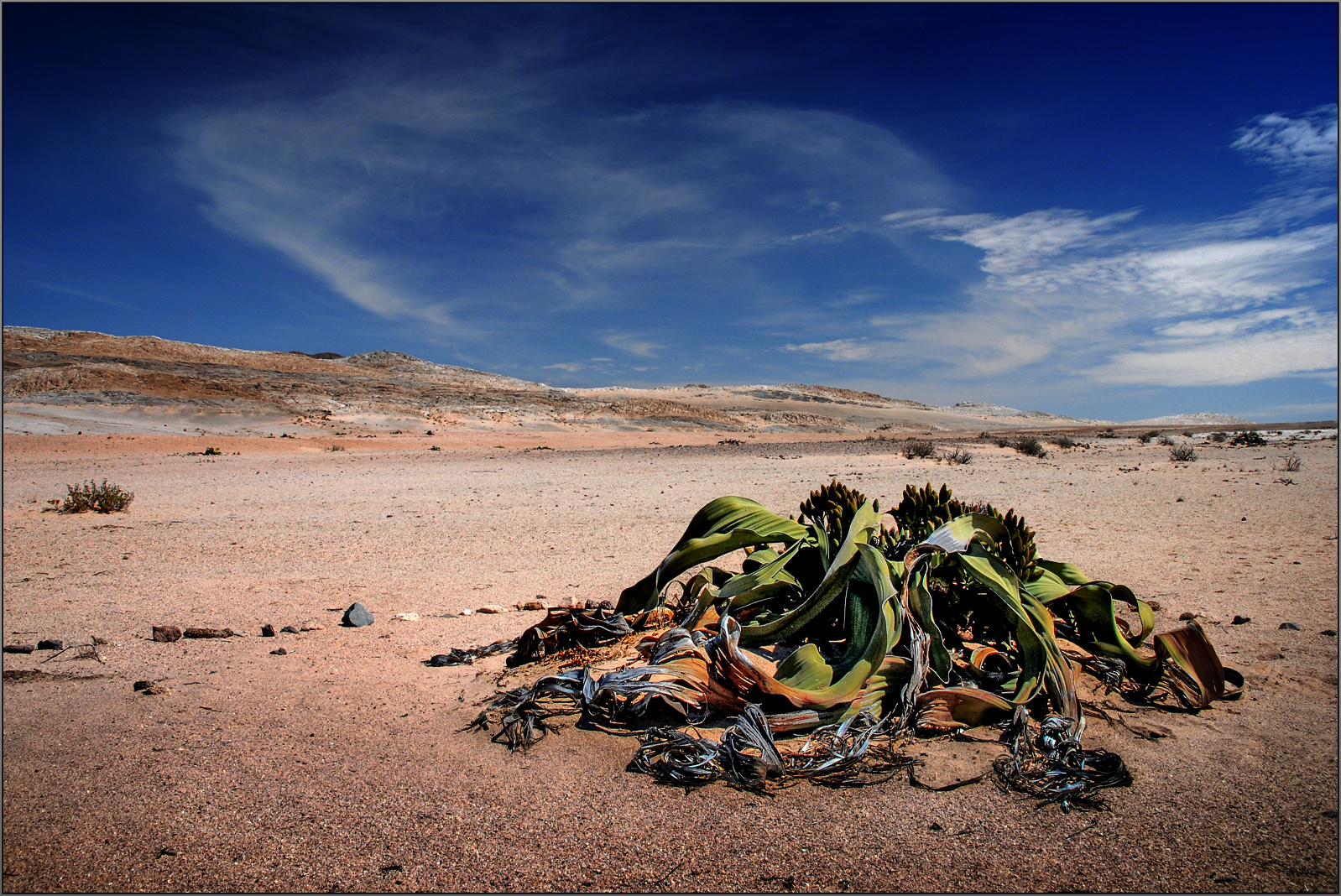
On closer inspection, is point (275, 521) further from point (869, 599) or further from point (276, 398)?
point (276, 398)

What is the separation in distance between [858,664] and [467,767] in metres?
1.62

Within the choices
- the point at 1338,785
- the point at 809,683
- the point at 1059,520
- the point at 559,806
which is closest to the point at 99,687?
the point at 559,806

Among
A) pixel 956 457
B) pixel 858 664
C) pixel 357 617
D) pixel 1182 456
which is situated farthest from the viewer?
pixel 956 457

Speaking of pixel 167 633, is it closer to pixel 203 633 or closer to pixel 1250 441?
pixel 203 633

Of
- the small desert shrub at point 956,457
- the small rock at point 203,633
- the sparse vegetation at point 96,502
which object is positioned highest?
the small desert shrub at point 956,457

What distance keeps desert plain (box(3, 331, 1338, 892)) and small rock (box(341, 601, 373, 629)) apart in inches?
3.8

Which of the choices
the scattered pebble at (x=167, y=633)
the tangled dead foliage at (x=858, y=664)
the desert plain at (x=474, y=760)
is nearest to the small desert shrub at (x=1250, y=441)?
the desert plain at (x=474, y=760)

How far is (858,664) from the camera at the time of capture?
2.78 meters

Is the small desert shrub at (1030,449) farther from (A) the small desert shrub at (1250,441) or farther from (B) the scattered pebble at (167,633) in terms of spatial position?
(B) the scattered pebble at (167,633)

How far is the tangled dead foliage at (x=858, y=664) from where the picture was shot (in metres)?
2.58

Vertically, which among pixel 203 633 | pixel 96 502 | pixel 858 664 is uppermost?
pixel 858 664

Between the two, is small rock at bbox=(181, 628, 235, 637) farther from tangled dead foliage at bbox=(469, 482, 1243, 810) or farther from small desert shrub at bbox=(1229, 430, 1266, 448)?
small desert shrub at bbox=(1229, 430, 1266, 448)

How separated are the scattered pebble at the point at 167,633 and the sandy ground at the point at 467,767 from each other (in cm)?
9

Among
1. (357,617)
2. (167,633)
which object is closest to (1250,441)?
(357,617)
